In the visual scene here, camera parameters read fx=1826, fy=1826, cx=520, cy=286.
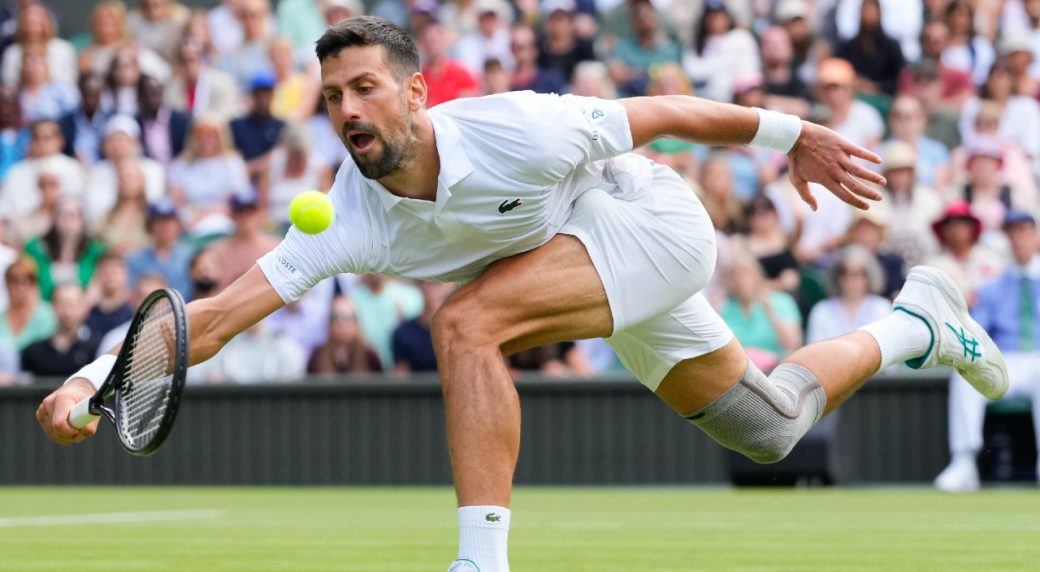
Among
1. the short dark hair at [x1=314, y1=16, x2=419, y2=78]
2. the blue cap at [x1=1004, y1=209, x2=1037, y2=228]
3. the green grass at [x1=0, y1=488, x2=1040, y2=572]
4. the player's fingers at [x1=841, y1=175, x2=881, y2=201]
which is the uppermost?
the blue cap at [x1=1004, y1=209, x2=1037, y2=228]

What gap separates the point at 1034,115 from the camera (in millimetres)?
13539

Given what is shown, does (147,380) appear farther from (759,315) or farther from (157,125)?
(157,125)

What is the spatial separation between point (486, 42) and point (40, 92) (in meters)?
3.82

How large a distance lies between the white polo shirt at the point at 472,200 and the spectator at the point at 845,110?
27.8 feet

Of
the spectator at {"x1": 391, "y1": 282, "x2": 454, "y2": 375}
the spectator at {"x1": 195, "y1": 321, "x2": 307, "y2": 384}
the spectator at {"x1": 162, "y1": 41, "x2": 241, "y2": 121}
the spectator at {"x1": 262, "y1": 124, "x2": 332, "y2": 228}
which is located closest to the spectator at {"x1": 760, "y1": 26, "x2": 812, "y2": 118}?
the spectator at {"x1": 391, "y1": 282, "x2": 454, "y2": 375}

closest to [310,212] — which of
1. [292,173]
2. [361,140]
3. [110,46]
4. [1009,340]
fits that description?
[361,140]

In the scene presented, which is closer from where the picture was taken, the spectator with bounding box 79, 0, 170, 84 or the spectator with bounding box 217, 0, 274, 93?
the spectator with bounding box 79, 0, 170, 84

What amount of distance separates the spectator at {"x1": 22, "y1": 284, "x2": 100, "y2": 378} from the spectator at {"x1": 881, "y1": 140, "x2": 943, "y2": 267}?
221 inches

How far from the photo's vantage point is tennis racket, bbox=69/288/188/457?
4398mm

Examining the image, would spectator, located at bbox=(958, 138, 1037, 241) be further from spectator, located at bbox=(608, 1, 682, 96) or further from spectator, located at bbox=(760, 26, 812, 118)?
spectator, located at bbox=(608, 1, 682, 96)

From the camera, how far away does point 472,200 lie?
16.7 ft

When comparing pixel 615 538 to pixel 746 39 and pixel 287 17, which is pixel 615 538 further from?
pixel 287 17

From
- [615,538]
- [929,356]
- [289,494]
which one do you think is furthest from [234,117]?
[929,356]

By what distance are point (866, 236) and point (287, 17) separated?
632 centimetres
